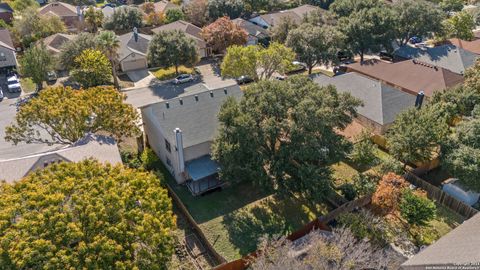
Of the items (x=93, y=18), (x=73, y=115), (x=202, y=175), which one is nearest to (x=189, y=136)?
(x=202, y=175)

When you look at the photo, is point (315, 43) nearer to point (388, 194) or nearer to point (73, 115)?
point (388, 194)

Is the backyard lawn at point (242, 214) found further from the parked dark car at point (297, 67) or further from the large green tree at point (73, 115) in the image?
the parked dark car at point (297, 67)

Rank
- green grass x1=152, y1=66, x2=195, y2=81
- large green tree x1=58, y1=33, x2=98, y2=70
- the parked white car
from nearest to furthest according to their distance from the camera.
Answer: large green tree x1=58, y1=33, x2=98, y2=70, the parked white car, green grass x1=152, y1=66, x2=195, y2=81

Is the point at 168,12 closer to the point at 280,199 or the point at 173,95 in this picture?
the point at 173,95

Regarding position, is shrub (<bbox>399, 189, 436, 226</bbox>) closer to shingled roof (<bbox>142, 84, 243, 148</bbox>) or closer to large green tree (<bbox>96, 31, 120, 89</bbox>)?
shingled roof (<bbox>142, 84, 243, 148</bbox>)

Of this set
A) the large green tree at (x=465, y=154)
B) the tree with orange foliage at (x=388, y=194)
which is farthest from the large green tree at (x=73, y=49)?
the large green tree at (x=465, y=154)

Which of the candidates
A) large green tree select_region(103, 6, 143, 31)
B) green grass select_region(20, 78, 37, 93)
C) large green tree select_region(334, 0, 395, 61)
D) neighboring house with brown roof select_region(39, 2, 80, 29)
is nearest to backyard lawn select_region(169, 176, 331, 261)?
green grass select_region(20, 78, 37, 93)
